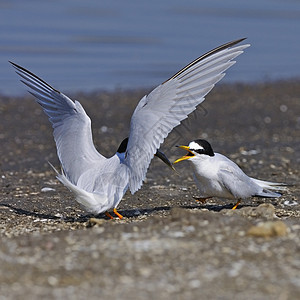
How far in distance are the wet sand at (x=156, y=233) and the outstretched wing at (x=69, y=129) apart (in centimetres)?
52

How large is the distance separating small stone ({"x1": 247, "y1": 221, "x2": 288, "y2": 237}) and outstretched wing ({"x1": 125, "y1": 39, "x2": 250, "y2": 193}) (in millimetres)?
1467

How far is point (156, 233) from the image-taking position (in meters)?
5.15

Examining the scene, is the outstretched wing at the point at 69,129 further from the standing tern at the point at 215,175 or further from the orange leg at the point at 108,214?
the standing tern at the point at 215,175

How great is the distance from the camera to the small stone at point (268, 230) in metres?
5.02

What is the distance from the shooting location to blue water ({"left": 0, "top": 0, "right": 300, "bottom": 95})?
15.8 m

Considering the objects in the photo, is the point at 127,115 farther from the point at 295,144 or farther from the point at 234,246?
the point at 234,246

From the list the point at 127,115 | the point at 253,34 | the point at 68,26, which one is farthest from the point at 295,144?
the point at 68,26

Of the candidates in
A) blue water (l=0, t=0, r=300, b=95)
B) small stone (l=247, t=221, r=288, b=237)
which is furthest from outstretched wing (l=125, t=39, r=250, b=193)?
blue water (l=0, t=0, r=300, b=95)

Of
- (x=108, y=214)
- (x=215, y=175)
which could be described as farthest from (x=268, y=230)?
(x=108, y=214)

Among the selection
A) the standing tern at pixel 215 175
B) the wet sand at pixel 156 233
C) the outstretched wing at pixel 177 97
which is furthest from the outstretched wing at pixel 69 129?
the standing tern at pixel 215 175

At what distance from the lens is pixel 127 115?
12.4m

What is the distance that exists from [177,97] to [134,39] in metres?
13.2

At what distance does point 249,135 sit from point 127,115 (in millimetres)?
2210

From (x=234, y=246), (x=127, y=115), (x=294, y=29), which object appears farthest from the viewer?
(x=294, y=29)
